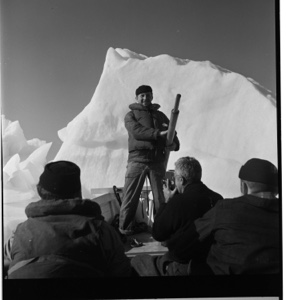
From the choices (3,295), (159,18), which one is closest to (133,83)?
(159,18)

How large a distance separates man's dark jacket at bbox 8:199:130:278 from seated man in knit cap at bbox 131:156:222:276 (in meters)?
0.13

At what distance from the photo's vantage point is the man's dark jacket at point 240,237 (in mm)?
2041

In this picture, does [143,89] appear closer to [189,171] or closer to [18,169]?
[189,171]

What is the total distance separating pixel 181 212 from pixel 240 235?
255mm

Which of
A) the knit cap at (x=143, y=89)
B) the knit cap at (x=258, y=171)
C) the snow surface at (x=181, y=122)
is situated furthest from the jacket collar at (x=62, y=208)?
the knit cap at (x=258, y=171)

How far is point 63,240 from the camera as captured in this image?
1987 millimetres

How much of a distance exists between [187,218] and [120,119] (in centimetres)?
50

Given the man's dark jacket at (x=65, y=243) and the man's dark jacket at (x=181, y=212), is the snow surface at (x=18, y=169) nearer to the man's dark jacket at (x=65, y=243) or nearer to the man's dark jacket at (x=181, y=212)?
the man's dark jacket at (x=65, y=243)

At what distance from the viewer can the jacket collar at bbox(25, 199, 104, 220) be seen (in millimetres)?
2020

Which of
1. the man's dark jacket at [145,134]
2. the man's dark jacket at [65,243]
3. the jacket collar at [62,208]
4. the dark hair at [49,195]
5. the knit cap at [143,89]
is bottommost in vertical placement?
the man's dark jacket at [65,243]

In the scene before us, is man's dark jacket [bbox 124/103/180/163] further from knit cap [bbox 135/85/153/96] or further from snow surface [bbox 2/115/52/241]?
snow surface [bbox 2/115/52/241]

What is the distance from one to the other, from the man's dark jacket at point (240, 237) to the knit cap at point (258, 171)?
0.28 feet

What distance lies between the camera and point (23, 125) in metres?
2.08

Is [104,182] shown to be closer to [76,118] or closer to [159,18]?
[76,118]
